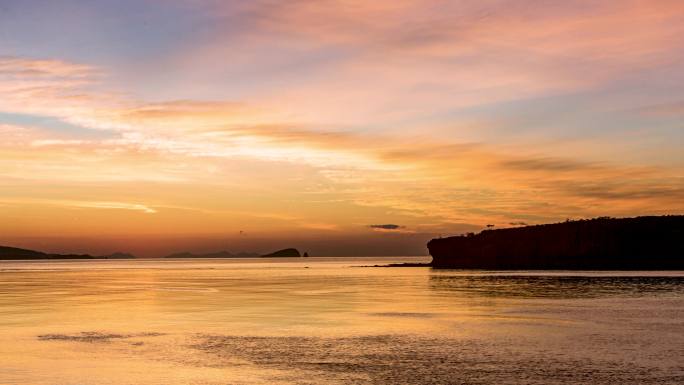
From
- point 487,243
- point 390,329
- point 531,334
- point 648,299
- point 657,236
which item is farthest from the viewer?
point 487,243

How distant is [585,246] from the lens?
146m

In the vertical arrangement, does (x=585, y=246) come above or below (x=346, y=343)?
above

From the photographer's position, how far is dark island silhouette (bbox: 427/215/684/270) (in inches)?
5379

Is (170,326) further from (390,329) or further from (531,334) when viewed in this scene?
(531,334)

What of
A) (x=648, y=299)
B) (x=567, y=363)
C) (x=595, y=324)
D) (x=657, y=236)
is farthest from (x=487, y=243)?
(x=567, y=363)

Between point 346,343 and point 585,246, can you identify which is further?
point 585,246

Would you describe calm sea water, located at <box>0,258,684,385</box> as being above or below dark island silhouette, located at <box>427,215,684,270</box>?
below

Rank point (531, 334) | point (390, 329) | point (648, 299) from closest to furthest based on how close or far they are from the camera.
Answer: point (531, 334) → point (390, 329) → point (648, 299)

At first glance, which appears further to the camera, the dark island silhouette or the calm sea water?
the dark island silhouette

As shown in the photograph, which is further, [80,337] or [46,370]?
[80,337]

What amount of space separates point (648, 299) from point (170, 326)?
31191 mm

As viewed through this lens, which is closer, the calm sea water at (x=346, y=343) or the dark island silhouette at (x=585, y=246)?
the calm sea water at (x=346, y=343)

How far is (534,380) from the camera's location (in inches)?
717

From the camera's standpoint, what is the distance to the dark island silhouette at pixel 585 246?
13662cm
